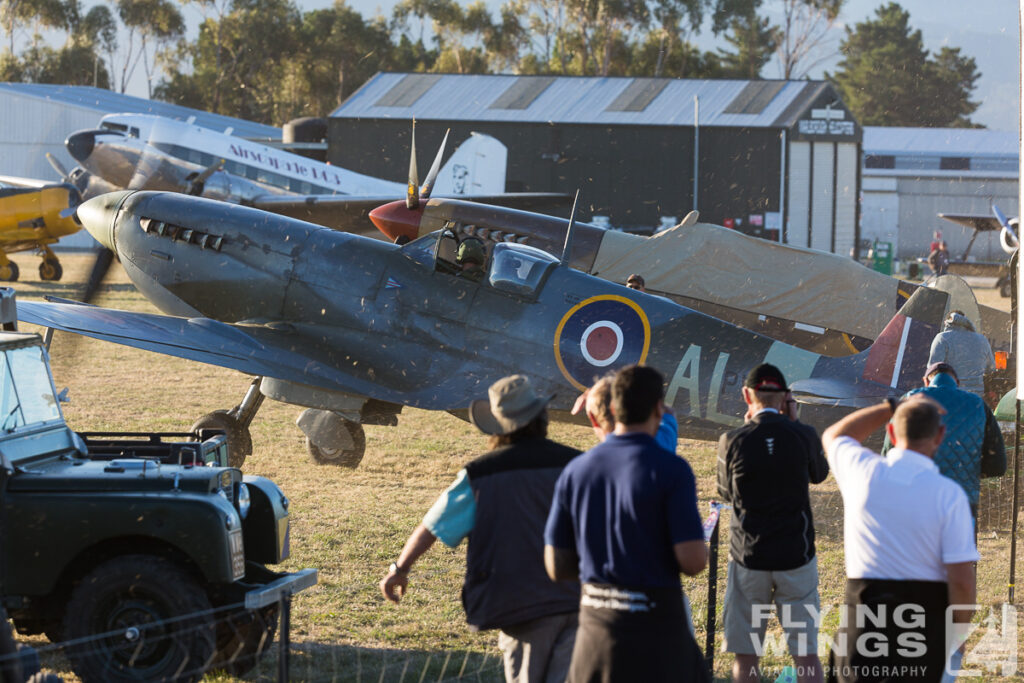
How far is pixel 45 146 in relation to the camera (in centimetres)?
4950

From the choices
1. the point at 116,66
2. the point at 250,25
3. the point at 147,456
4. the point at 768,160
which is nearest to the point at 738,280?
the point at 147,456

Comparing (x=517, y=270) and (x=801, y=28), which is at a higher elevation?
(x=801, y=28)

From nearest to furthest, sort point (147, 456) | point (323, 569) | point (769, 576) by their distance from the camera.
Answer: point (769, 576) < point (147, 456) < point (323, 569)

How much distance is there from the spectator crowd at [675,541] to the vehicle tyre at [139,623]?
103 centimetres

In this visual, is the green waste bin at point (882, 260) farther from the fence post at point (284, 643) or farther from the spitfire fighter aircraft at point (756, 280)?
the fence post at point (284, 643)

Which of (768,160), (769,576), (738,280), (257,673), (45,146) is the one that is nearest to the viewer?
(769,576)

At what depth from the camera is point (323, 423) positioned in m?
9.34

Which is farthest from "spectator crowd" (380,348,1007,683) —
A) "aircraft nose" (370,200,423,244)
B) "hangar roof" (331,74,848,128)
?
"hangar roof" (331,74,848,128)

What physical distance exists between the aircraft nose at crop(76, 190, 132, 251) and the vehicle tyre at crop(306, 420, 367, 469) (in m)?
2.98

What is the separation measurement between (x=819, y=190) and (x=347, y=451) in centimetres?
3515

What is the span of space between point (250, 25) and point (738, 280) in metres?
61.2

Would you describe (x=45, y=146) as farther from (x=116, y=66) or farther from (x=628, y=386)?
(x=628, y=386)

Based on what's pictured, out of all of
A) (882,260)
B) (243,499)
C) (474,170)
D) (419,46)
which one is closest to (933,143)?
(882,260)

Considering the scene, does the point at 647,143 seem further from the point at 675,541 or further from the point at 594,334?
the point at 675,541
